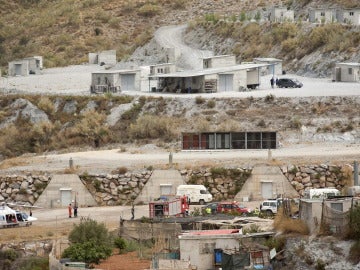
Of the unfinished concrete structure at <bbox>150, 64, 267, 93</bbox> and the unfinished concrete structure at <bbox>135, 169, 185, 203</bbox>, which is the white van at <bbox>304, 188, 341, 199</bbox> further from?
the unfinished concrete structure at <bbox>150, 64, 267, 93</bbox>

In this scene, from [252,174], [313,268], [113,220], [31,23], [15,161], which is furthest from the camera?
[31,23]

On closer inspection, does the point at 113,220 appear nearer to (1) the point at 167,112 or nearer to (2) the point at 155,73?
(1) the point at 167,112

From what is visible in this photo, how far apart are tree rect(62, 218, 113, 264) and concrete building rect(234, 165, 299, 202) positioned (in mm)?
12510

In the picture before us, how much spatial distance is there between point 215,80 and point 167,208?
30.3 m

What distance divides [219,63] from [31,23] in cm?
3870

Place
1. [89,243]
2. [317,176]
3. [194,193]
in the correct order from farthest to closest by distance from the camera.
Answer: [317,176] → [194,193] → [89,243]

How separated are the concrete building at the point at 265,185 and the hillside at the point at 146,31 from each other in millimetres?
29980

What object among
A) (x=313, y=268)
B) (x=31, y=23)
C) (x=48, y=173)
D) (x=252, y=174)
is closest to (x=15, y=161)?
(x=48, y=173)

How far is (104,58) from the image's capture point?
351 feet

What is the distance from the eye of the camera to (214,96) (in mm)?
82000

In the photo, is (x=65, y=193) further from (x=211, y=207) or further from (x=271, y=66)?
(x=271, y=66)

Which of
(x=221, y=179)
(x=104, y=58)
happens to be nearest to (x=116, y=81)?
(x=104, y=58)

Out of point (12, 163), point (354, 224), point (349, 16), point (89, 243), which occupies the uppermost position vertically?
point (349, 16)

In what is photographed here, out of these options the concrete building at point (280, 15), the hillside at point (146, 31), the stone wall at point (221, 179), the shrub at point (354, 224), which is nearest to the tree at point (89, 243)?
the shrub at point (354, 224)
